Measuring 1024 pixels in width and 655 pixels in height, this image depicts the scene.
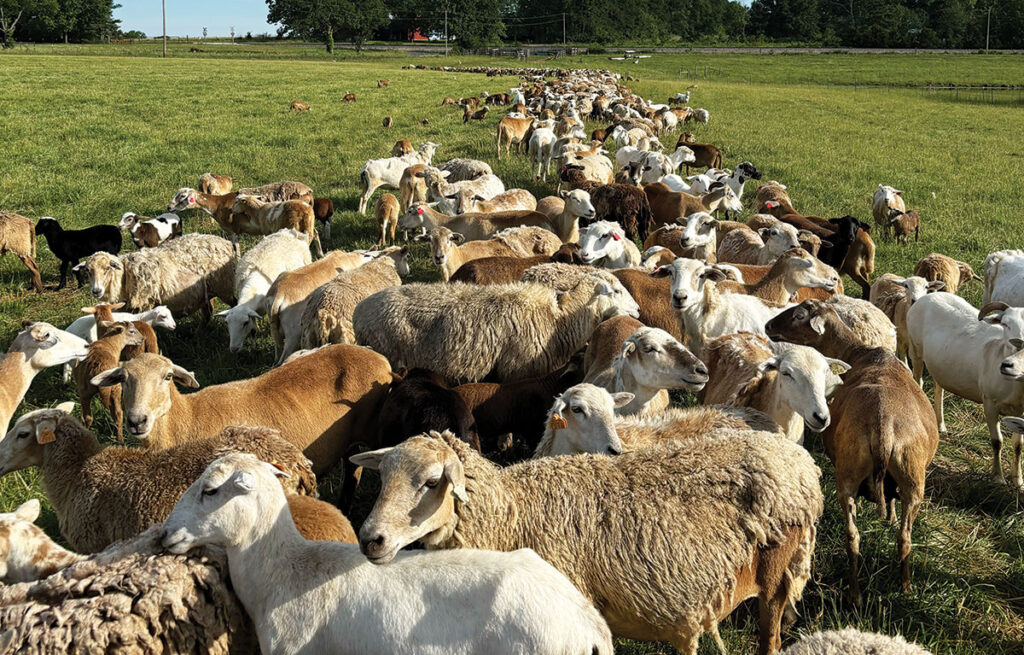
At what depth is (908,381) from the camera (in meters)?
5.23

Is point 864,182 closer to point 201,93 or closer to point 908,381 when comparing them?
point 908,381

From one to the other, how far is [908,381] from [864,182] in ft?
45.0

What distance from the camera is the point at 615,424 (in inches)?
196

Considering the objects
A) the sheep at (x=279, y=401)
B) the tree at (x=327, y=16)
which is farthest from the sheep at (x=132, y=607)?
the tree at (x=327, y=16)

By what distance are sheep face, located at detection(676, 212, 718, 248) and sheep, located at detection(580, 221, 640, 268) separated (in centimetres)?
71

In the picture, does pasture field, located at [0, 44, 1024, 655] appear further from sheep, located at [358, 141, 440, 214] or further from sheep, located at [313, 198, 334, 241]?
sheep, located at [358, 141, 440, 214]

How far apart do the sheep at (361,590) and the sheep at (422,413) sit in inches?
73.0

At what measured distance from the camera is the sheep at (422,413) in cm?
527

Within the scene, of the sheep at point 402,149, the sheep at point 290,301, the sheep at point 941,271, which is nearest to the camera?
the sheep at point 290,301

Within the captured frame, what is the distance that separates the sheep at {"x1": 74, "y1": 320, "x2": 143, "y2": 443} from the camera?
669cm

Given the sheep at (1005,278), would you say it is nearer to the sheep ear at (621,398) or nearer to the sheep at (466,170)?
the sheep ear at (621,398)

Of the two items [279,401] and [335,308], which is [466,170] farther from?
[279,401]

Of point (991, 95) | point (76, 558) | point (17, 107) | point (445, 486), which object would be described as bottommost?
point (76, 558)

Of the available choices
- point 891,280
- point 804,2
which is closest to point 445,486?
point 891,280
